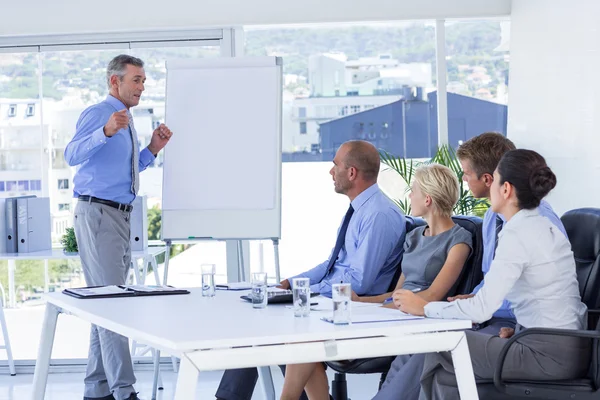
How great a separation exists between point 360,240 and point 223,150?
4.84 ft

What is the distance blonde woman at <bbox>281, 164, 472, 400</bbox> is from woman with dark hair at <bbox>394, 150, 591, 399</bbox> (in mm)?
398

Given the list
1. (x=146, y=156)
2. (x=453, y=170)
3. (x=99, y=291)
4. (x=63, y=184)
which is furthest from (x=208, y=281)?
(x=63, y=184)

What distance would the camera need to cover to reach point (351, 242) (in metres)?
3.93

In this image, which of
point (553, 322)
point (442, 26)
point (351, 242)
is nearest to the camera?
point (553, 322)

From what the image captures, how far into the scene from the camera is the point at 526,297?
9.83ft

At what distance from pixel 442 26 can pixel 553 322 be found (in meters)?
3.38

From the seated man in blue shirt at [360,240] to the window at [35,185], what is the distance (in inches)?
114

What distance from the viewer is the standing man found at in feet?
14.8

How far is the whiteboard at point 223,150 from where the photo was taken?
16.4ft

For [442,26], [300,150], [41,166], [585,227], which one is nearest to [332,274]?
[585,227]

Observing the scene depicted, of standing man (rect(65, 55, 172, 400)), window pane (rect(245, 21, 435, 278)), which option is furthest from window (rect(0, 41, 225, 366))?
standing man (rect(65, 55, 172, 400))

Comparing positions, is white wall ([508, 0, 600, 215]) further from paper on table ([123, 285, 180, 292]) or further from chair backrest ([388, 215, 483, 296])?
paper on table ([123, 285, 180, 292])

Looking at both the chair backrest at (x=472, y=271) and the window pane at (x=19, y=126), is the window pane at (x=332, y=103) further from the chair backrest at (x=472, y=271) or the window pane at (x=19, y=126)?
the chair backrest at (x=472, y=271)

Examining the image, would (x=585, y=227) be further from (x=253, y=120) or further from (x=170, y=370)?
(x=170, y=370)
